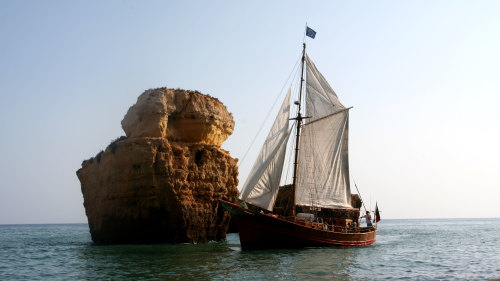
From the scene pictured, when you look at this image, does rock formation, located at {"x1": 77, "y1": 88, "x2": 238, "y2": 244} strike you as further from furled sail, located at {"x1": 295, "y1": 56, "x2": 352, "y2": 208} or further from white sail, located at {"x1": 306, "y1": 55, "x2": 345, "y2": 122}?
white sail, located at {"x1": 306, "y1": 55, "x2": 345, "y2": 122}

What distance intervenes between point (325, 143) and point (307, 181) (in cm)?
338

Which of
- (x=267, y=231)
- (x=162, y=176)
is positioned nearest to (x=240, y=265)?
(x=267, y=231)

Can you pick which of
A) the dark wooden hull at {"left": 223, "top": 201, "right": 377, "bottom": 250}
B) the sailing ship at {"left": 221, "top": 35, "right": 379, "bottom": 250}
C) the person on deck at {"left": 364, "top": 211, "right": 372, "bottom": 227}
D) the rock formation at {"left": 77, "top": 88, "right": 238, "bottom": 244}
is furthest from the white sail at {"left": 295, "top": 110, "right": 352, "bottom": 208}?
the rock formation at {"left": 77, "top": 88, "right": 238, "bottom": 244}

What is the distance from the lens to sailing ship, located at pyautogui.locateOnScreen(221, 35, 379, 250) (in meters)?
28.5

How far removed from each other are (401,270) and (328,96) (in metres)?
16.4

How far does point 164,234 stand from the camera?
3166 cm

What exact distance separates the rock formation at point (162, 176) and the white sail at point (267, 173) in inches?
230

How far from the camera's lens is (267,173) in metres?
29.2

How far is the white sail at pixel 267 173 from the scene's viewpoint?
29.0 m

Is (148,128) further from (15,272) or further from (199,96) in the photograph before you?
(15,272)

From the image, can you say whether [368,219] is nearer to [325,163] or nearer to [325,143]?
[325,163]

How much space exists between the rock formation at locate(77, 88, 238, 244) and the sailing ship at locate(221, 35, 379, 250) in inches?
175

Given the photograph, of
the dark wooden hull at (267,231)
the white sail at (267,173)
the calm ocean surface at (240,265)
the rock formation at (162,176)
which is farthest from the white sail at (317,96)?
the calm ocean surface at (240,265)

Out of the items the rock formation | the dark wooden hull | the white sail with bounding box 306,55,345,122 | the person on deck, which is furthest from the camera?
the person on deck
